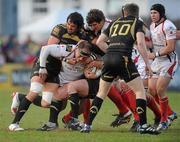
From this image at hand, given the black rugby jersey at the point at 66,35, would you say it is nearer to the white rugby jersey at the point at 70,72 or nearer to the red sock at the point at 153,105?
the white rugby jersey at the point at 70,72

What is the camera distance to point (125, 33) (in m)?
13.4

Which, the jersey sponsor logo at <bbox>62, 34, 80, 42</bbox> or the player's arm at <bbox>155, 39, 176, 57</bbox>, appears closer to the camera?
the jersey sponsor logo at <bbox>62, 34, 80, 42</bbox>

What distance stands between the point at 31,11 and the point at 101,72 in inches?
1527

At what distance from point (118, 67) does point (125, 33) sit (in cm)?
55

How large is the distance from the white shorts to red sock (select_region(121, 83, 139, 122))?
1.71ft

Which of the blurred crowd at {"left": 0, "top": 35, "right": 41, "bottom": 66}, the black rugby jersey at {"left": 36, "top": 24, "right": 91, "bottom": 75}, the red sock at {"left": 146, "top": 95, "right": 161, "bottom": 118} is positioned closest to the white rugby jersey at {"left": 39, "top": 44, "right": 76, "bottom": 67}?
the black rugby jersey at {"left": 36, "top": 24, "right": 91, "bottom": 75}

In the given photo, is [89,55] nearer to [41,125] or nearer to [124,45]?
[124,45]

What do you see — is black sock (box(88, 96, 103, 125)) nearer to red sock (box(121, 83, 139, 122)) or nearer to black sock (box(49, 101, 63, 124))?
black sock (box(49, 101, 63, 124))

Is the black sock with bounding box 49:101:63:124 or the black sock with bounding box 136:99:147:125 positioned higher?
the black sock with bounding box 136:99:147:125

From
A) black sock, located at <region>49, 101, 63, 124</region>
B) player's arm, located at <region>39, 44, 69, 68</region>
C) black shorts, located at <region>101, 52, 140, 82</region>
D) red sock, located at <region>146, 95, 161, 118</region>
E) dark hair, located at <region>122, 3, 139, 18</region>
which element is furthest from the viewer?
red sock, located at <region>146, 95, 161, 118</region>

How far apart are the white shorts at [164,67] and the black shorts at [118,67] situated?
1376 millimetres

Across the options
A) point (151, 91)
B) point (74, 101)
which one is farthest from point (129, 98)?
point (74, 101)

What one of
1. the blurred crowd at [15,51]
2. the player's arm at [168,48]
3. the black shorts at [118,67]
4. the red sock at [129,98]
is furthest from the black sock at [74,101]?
the blurred crowd at [15,51]

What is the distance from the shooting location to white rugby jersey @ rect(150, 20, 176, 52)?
1453cm
